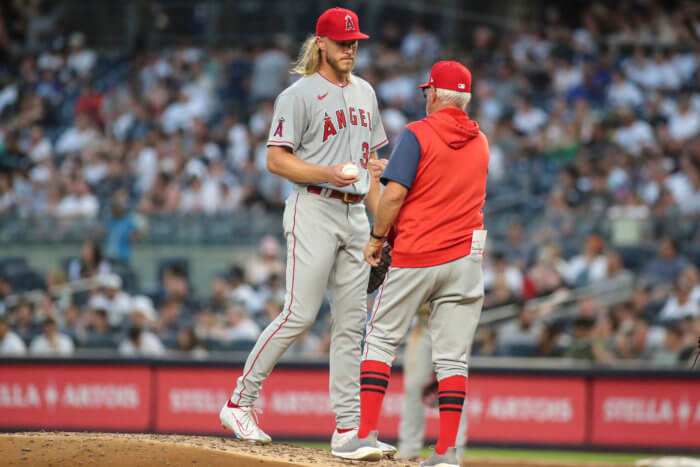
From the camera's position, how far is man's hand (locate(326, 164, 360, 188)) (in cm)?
467

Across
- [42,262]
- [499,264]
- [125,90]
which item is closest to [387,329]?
[499,264]

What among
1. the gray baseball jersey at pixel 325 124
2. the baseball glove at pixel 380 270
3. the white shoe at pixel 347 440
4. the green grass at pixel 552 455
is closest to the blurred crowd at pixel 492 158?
the green grass at pixel 552 455

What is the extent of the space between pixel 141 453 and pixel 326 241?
4.42 feet

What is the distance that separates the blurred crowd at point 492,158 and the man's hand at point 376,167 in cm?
549

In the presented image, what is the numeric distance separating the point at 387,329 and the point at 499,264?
6566mm

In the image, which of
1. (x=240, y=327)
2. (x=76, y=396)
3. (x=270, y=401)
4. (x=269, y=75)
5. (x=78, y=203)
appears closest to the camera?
(x=270, y=401)

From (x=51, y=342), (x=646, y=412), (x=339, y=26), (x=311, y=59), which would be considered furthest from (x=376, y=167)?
(x=51, y=342)

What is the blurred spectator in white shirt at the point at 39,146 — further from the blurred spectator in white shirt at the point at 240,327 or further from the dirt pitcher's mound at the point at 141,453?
the dirt pitcher's mound at the point at 141,453

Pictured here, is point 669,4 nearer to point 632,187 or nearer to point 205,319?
point 632,187

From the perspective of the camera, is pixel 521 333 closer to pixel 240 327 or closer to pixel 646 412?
Result: pixel 646 412

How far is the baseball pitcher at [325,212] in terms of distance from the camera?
4.84m

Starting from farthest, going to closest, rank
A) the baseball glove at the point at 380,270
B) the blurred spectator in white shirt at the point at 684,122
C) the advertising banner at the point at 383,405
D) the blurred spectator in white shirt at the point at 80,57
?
the blurred spectator in white shirt at the point at 80,57 → the blurred spectator in white shirt at the point at 684,122 → the advertising banner at the point at 383,405 → the baseball glove at the point at 380,270

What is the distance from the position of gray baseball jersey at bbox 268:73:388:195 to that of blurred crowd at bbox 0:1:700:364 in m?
5.75

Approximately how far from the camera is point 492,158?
13.6 metres
